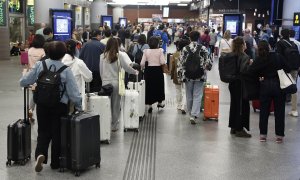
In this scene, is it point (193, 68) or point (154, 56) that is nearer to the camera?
point (193, 68)

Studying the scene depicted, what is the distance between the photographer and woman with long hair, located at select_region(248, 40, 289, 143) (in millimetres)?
6836

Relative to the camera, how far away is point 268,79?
6.89 m

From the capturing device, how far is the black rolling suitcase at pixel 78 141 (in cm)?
526

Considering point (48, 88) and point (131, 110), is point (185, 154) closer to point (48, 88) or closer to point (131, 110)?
point (131, 110)

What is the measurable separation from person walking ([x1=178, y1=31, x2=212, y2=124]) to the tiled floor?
18.2 inches

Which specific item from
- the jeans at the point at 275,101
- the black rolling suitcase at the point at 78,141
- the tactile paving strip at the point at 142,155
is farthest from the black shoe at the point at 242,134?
the black rolling suitcase at the point at 78,141

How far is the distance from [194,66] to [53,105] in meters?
3.42

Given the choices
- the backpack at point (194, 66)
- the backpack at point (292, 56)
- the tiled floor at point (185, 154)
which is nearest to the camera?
the tiled floor at point (185, 154)

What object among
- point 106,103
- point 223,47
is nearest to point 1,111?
point 106,103

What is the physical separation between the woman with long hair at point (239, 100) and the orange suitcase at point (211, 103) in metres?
1.11

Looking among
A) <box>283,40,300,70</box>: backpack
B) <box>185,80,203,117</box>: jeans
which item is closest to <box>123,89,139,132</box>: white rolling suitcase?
<box>185,80,203,117</box>: jeans

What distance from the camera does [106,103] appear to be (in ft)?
21.9

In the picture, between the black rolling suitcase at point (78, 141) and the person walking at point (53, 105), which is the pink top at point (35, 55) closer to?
the person walking at point (53, 105)

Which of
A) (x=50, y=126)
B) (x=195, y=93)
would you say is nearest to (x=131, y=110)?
(x=195, y=93)
